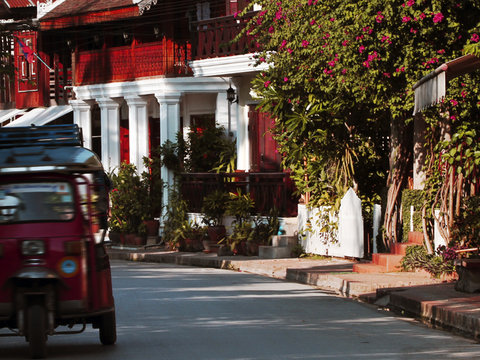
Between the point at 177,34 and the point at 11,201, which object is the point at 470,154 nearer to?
the point at 11,201

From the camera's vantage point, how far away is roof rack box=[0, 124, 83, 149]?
1165 centimetres

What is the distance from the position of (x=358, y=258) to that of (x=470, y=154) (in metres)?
5.85

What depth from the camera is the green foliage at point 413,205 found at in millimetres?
19375

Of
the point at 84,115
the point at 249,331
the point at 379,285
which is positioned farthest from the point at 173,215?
the point at 249,331

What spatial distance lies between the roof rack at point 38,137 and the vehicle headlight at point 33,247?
150 centimetres

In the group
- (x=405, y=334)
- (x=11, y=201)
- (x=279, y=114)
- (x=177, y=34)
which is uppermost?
(x=177, y=34)

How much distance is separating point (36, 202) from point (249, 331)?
302cm

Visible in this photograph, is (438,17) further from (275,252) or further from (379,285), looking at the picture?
(275,252)

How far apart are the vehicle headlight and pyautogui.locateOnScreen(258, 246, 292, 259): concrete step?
44.6 ft

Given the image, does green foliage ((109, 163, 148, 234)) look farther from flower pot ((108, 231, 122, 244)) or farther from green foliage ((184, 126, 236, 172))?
green foliage ((184, 126, 236, 172))

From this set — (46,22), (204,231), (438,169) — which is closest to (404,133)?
(438,169)

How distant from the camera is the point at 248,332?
12234 mm

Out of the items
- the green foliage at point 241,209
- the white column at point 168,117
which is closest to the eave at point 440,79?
the green foliage at point 241,209

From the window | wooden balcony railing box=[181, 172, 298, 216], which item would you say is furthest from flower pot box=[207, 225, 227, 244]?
the window
